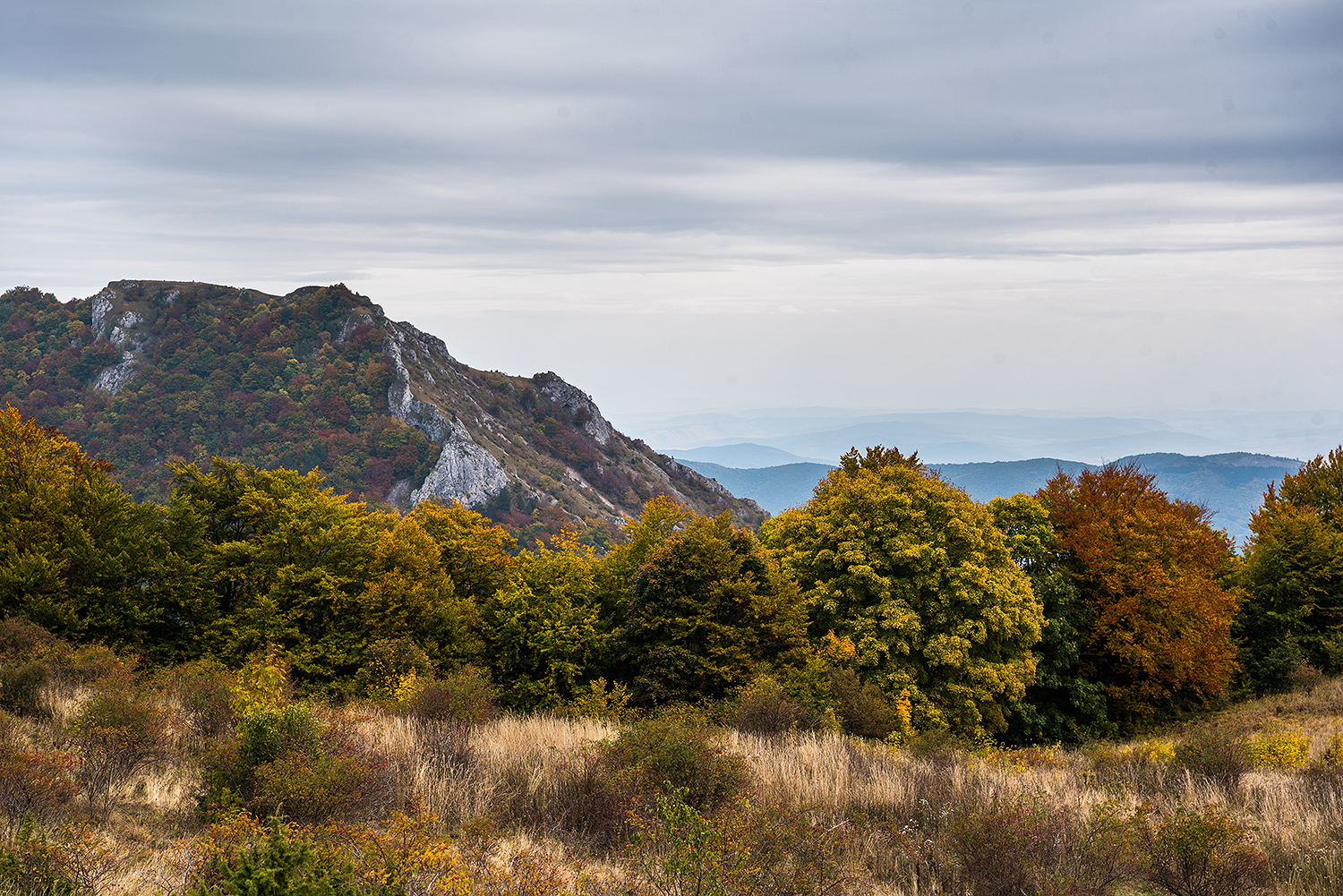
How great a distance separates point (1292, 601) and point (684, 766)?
1522 inches

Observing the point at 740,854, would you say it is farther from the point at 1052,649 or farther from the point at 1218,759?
the point at 1052,649

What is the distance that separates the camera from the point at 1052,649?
29891 mm

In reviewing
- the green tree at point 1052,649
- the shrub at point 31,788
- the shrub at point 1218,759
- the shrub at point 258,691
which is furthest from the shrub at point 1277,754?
the green tree at point 1052,649

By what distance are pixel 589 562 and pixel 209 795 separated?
1732cm

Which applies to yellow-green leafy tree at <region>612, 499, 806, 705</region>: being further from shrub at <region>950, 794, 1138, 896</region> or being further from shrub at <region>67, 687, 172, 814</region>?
shrub at <region>67, 687, 172, 814</region>

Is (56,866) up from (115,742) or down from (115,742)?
up

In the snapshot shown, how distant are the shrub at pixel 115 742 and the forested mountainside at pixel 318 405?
103 metres

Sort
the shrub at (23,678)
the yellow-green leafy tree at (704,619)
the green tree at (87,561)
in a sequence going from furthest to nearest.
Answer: the yellow-green leafy tree at (704,619)
the green tree at (87,561)
the shrub at (23,678)

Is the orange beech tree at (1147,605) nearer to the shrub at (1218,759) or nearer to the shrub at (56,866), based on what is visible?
the shrub at (1218,759)

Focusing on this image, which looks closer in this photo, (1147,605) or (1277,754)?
(1277,754)

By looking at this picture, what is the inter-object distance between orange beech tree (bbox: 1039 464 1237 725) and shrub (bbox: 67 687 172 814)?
3079cm

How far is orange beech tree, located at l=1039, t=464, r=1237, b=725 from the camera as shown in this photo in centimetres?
2869

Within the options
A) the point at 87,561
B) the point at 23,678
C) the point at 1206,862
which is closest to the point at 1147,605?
the point at 1206,862

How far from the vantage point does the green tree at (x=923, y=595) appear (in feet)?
76.6
